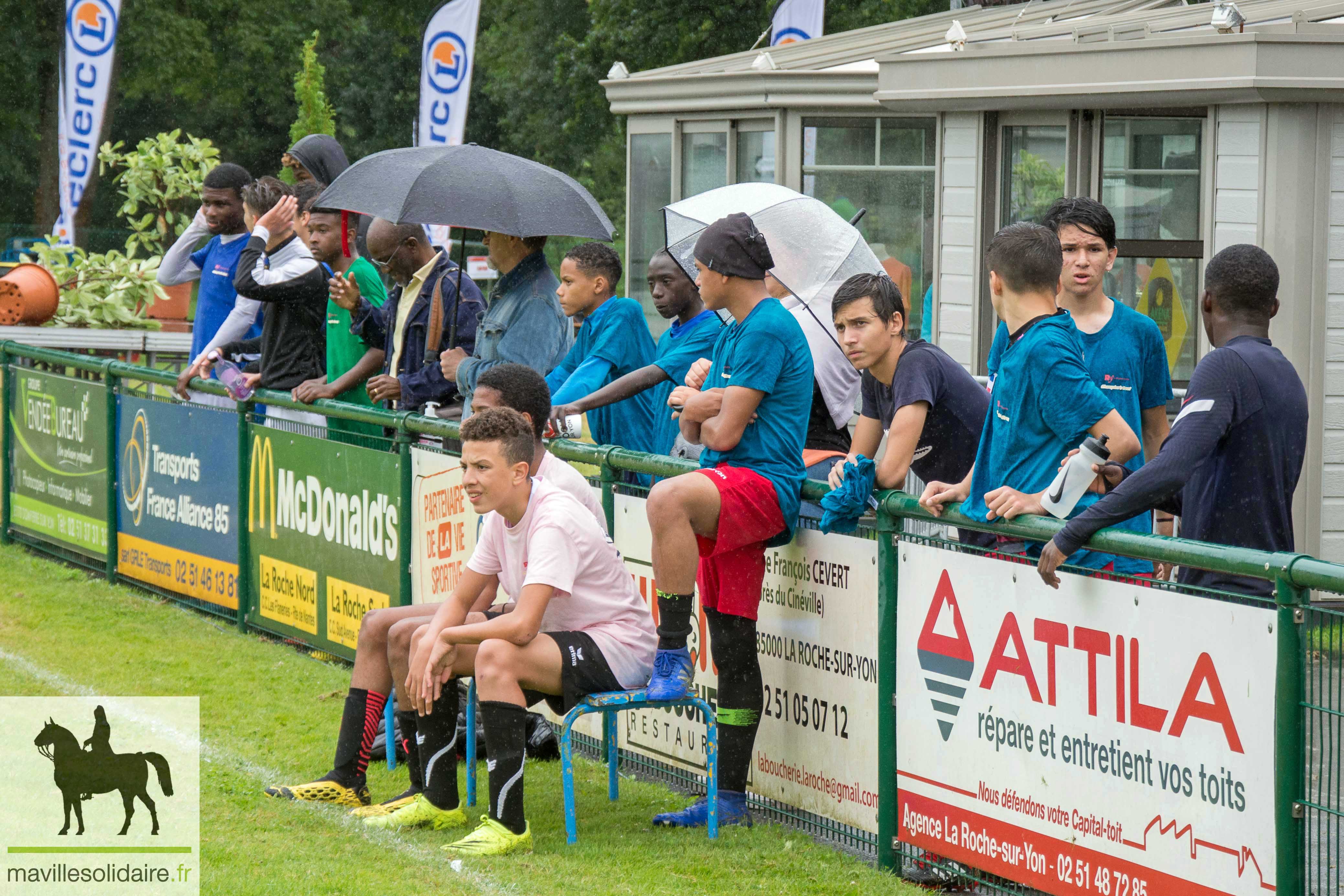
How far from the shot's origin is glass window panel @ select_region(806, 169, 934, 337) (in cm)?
1277

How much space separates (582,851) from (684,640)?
0.79 m

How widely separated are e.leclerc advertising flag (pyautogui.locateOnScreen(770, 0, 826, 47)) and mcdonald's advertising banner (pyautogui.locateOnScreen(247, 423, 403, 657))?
1202cm

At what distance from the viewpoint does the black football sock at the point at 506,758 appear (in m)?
5.47

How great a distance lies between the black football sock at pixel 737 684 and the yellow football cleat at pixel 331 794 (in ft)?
4.59

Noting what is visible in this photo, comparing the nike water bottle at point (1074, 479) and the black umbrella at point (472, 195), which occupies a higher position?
the black umbrella at point (472, 195)

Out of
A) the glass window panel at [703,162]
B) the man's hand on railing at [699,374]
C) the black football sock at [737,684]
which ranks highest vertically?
the glass window panel at [703,162]

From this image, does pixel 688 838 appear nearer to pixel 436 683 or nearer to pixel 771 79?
pixel 436 683

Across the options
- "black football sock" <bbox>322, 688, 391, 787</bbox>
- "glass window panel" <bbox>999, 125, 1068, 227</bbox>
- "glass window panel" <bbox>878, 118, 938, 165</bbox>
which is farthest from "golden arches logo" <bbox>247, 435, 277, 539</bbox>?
"glass window panel" <bbox>878, 118, 938, 165</bbox>

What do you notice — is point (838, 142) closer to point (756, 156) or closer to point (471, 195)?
point (756, 156)

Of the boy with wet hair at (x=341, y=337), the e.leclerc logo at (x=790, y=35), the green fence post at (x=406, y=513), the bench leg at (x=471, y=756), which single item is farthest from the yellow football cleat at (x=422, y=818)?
the e.leclerc logo at (x=790, y=35)

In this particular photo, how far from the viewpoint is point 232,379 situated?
9.34m

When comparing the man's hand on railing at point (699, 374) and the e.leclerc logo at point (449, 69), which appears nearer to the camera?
the man's hand on railing at point (699, 374)

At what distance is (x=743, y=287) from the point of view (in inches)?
223

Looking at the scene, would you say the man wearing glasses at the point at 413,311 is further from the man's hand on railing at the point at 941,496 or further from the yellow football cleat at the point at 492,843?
the man's hand on railing at the point at 941,496
